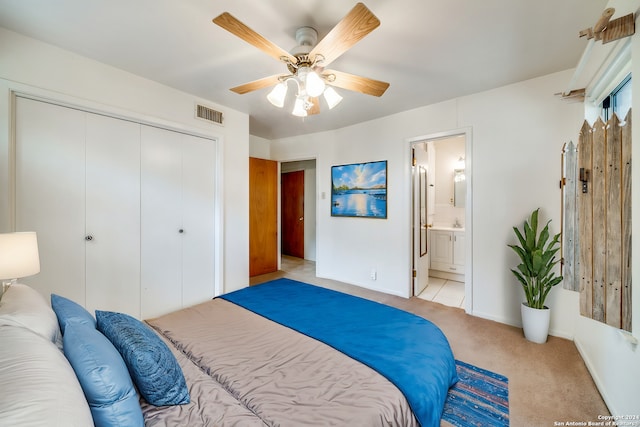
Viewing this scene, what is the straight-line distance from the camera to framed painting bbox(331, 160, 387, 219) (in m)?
3.75

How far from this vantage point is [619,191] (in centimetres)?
136

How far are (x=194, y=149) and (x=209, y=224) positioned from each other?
0.93 m

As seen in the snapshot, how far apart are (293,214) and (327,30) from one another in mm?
4799

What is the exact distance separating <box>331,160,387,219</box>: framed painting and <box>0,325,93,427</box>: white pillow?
3.44 meters

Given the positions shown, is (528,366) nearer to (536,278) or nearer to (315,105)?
(536,278)

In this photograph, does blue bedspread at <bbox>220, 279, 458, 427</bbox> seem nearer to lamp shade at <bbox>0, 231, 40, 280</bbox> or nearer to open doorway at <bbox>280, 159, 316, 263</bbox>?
lamp shade at <bbox>0, 231, 40, 280</bbox>

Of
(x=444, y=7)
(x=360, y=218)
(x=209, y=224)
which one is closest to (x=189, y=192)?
(x=209, y=224)

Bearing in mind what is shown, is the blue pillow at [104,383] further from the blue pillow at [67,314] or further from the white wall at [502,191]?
the white wall at [502,191]

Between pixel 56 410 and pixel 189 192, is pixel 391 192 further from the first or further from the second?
pixel 56 410

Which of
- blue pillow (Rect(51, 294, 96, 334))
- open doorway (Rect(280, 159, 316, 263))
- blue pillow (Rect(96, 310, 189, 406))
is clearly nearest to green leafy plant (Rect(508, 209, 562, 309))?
blue pillow (Rect(96, 310, 189, 406))

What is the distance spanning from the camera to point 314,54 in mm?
1663

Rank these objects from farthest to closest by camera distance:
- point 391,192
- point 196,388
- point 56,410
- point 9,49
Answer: point 391,192 → point 9,49 → point 196,388 → point 56,410

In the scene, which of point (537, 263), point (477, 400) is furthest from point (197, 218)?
point (537, 263)

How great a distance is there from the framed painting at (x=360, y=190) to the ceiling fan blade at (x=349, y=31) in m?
2.28
